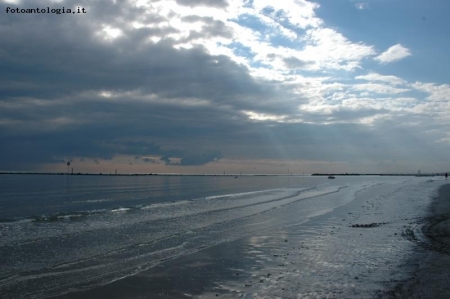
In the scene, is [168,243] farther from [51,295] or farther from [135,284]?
[51,295]

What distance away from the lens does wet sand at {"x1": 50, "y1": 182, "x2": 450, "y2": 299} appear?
10.1 m

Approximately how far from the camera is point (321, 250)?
52.0ft

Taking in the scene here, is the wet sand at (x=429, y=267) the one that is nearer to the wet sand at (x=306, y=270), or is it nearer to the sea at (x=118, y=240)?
the wet sand at (x=306, y=270)

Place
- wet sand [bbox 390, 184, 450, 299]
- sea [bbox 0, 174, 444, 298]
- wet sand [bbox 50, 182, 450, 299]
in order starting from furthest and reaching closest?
sea [bbox 0, 174, 444, 298] < wet sand [bbox 50, 182, 450, 299] < wet sand [bbox 390, 184, 450, 299]

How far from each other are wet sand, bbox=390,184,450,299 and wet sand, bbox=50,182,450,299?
24 mm

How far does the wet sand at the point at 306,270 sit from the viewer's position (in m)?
10.1

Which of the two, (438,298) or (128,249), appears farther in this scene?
(128,249)

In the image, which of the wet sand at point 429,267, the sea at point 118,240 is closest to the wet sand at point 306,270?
the wet sand at point 429,267

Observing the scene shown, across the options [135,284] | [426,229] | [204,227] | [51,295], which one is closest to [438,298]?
[135,284]

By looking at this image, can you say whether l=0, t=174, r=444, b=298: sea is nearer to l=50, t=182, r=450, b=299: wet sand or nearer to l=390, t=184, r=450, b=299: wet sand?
l=50, t=182, r=450, b=299: wet sand

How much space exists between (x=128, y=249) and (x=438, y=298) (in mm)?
12438

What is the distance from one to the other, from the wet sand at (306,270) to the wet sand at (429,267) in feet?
0.08

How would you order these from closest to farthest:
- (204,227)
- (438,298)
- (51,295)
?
(438,298) < (51,295) < (204,227)

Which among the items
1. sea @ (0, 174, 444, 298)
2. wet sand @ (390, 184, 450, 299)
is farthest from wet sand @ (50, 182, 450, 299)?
sea @ (0, 174, 444, 298)
